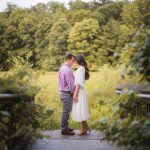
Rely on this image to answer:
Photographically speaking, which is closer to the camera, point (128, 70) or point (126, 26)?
point (128, 70)

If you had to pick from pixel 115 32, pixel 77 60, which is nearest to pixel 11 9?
pixel 115 32

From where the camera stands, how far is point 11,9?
53.7m

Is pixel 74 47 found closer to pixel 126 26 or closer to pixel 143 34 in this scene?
pixel 126 26

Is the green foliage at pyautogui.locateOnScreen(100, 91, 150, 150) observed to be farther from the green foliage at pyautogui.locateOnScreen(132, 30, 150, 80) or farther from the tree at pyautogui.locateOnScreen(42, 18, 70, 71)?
the tree at pyautogui.locateOnScreen(42, 18, 70, 71)

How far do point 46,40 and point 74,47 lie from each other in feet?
12.2

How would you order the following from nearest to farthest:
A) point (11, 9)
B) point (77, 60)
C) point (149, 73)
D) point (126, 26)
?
point (149, 73), point (77, 60), point (126, 26), point (11, 9)

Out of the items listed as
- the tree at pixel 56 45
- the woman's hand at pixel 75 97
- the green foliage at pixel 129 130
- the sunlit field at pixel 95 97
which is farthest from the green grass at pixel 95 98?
the tree at pixel 56 45

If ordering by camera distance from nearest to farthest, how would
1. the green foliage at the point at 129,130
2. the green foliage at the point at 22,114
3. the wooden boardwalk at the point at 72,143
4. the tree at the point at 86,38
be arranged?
the green foliage at the point at 129,130 < the green foliage at the point at 22,114 < the wooden boardwalk at the point at 72,143 < the tree at the point at 86,38

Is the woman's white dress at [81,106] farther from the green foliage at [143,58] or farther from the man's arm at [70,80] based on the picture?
the green foliage at [143,58]

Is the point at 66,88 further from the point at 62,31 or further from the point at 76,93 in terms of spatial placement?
the point at 62,31

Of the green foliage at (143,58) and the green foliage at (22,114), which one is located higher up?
the green foliage at (143,58)

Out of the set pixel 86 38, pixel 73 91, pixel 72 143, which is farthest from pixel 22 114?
pixel 86 38

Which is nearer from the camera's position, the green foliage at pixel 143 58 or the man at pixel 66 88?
the green foliage at pixel 143 58

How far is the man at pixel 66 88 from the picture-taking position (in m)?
7.97
